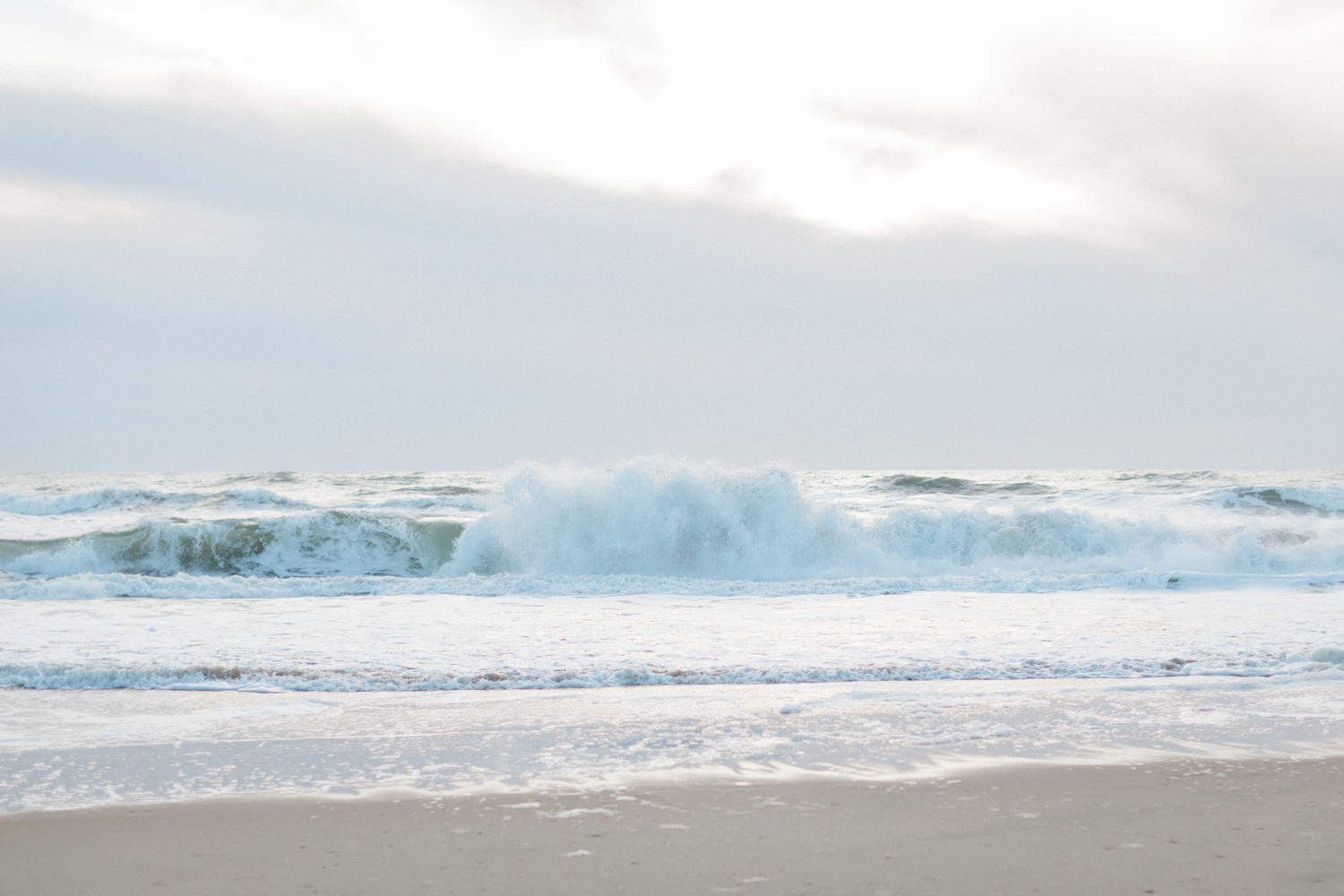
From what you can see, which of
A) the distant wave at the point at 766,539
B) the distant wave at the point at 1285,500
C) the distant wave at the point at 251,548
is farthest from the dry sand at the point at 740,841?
the distant wave at the point at 1285,500

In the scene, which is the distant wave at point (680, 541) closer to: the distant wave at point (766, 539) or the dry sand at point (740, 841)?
the distant wave at point (766, 539)

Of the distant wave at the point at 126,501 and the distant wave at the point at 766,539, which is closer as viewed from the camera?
the distant wave at the point at 766,539

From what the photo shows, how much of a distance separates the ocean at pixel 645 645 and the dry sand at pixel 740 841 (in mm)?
340

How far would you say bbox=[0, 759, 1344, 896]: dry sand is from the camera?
305 cm

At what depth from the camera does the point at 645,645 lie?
8031mm

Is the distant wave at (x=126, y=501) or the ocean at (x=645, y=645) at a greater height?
the distant wave at (x=126, y=501)

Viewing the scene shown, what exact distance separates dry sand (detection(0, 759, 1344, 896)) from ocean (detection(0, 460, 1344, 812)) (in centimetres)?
34

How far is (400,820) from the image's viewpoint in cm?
363

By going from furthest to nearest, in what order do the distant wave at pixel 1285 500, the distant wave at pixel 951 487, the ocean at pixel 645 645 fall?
1. the distant wave at pixel 951 487
2. the distant wave at pixel 1285 500
3. the ocean at pixel 645 645

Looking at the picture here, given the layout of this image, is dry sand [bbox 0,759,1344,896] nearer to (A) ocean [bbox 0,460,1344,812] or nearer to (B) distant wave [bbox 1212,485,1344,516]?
(A) ocean [bbox 0,460,1344,812]

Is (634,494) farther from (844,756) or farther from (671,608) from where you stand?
(844,756)

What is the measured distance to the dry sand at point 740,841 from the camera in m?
3.05

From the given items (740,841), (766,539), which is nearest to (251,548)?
(766,539)

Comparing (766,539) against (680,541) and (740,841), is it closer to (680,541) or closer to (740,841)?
(680,541)
